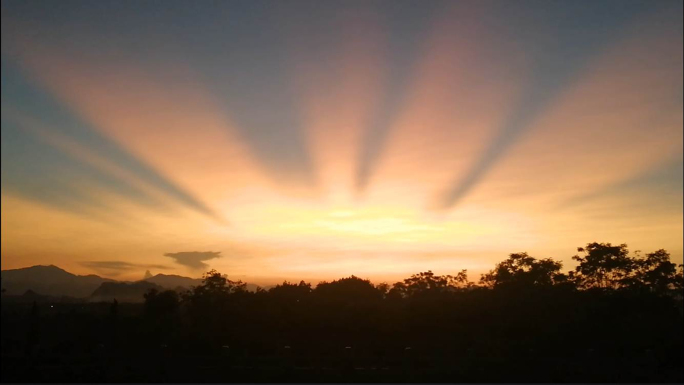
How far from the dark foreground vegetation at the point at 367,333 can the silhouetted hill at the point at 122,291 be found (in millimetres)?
614

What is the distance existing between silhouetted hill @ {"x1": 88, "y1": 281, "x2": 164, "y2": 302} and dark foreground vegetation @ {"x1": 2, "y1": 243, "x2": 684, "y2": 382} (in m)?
0.61

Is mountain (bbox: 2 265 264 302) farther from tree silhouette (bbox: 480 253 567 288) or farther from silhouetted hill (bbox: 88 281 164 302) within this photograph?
tree silhouette (bbox: 480 253 567 288)

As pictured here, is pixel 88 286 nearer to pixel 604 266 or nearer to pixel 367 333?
pixel 367 333

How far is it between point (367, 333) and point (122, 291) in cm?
1400

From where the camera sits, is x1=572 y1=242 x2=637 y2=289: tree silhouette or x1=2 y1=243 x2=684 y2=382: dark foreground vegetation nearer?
x1=2 y1=243 x2=684 y2=382: dark foreground vegetation

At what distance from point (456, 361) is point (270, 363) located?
622 cm

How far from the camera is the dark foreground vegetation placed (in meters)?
16.3

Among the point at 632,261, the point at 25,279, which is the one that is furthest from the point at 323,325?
the point at 632,261

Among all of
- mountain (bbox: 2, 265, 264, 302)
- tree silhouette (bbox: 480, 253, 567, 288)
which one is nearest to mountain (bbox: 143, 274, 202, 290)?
mountain (bbox: 2, 265, 264, 302)

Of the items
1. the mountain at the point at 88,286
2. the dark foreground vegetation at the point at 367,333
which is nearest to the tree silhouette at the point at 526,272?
the dark foreground vegetation at the point at 367,333

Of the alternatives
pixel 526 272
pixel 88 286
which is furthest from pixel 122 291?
pixel 526 272

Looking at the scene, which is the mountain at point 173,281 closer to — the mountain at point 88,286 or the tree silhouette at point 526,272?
the mountain at point 88,286

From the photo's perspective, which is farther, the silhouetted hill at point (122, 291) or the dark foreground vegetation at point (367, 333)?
the silhouetted hill at point (122, 291)

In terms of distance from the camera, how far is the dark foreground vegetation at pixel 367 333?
1630 centimetres
